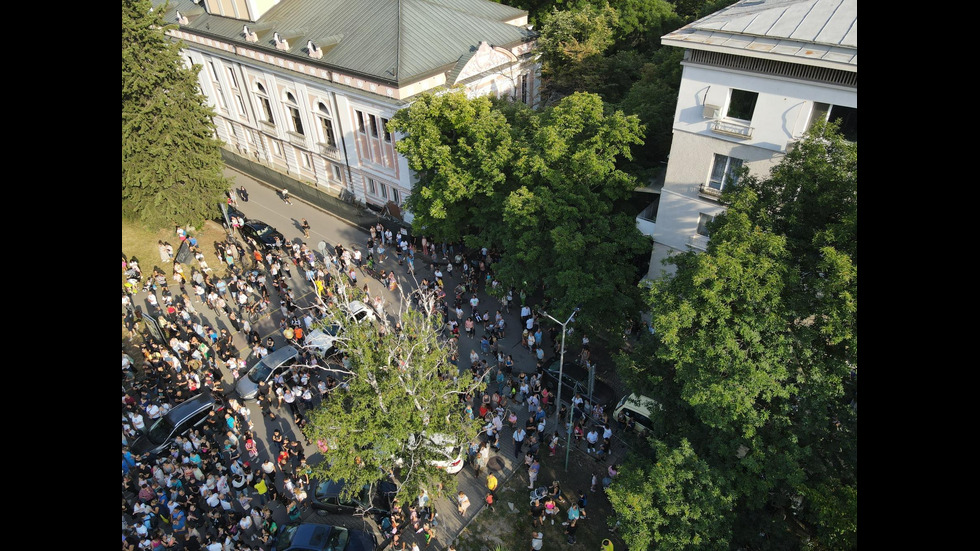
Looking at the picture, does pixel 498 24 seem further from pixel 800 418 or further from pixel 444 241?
pixel 800 418

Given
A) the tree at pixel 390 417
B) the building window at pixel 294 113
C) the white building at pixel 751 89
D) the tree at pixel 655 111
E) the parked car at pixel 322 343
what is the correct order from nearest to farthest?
the tree at pixel 390 417, the white building at pixel 751 89, the parked car at pixel 322 343, the tree at pixel 655 111, the building window at pixel 294 113

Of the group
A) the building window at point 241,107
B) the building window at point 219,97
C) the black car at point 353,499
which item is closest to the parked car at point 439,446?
the black car at point 353,499

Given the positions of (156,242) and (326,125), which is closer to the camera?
(156,242)

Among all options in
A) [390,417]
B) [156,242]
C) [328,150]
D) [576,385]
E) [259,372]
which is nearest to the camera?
[390,417]

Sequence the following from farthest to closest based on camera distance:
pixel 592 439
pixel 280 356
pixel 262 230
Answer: pixel 262 230, pixel 280 356, pixel 592 439

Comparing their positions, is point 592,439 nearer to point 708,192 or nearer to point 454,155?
point 708,192

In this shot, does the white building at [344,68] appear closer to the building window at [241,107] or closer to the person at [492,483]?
the building window at [241,107]

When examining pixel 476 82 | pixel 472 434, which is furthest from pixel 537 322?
pixel 476 82

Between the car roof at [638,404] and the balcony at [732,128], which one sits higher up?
the balcony at [732,128]

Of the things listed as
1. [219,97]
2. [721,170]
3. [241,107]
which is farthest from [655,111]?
[219,97]
